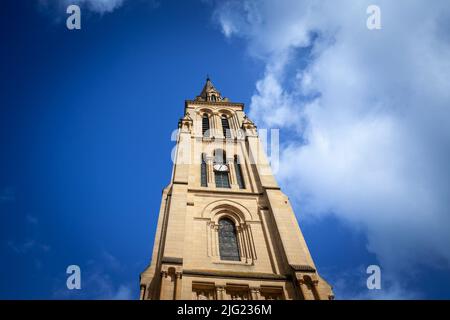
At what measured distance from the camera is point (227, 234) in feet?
49.9

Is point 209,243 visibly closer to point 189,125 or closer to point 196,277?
point 196,277

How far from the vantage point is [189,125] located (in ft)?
80.9

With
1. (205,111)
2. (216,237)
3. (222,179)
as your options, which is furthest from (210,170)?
(205,111)

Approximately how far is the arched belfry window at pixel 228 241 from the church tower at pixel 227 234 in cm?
5

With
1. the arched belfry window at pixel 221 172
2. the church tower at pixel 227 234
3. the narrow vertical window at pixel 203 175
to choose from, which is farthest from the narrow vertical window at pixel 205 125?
the narrow vertical window at pixel 203 175

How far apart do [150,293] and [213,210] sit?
6072 mm

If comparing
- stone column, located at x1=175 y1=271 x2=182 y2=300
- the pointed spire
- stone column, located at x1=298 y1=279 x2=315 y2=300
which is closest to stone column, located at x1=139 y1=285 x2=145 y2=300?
stone column, located at x1=175 y1=271 x2=182 y2=300

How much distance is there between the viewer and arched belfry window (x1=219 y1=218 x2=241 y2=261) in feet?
45.7

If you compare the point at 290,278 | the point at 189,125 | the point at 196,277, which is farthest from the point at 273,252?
the point at 189,125

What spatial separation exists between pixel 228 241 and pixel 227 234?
480 mm

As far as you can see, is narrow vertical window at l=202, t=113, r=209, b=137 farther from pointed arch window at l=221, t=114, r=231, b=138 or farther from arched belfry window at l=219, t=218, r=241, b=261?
arched belfry window at l=219, t=218, r=241, b=261

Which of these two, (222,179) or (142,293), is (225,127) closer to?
(222,179)

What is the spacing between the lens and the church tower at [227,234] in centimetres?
1145

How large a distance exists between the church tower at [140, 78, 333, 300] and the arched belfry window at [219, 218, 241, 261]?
1.9 inches
